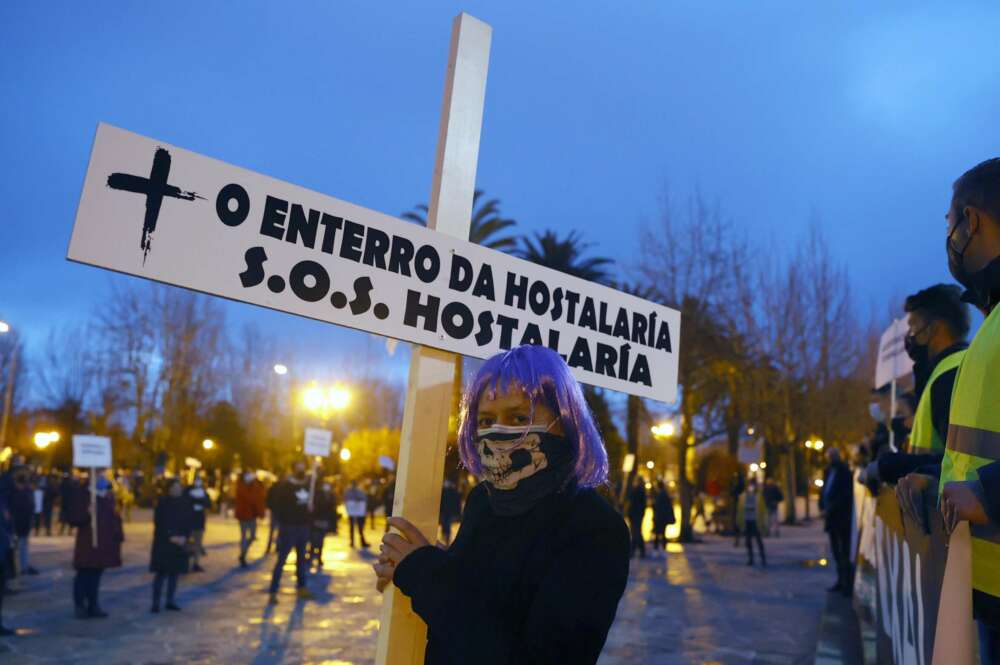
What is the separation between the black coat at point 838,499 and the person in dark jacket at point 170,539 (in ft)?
28.3

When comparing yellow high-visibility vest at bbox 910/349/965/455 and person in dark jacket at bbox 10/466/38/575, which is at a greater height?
yellow high-visibility vest at bbox 910/349/965/455

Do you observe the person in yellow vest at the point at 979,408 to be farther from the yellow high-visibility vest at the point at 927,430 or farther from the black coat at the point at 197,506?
the black coat at the point at 197,506

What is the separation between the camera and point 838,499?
35.4 feet

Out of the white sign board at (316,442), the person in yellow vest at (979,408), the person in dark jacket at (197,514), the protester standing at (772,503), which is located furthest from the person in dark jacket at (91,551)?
Answer: the protester standing at (772,503)

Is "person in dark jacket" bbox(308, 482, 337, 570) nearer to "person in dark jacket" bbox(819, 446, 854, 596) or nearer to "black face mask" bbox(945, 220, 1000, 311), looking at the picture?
"person in dark jacket" bbox(819, 446, 854, 596)

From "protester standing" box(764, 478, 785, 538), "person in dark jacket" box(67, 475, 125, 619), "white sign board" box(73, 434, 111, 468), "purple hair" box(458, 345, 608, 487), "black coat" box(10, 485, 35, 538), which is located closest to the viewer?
"purple hair" box(458, 345, 608, 487)

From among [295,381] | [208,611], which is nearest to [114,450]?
[295,381]

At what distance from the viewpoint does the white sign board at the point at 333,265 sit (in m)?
1.93

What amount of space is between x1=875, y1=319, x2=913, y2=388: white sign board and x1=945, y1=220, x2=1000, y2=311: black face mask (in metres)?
4.38

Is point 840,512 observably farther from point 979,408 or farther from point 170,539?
point 979,408

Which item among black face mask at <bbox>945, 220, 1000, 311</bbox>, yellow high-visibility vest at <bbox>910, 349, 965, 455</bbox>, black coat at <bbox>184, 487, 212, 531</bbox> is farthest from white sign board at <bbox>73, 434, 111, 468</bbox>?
black face mask at <bbox>945, 220, 1000, 311</bbox>

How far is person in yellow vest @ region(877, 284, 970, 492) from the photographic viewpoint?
3326mm

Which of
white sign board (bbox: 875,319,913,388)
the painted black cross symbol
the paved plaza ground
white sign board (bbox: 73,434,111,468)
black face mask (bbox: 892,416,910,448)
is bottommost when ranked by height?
the paved plaza ground

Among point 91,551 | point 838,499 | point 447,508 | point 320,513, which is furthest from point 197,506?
point 838,499
